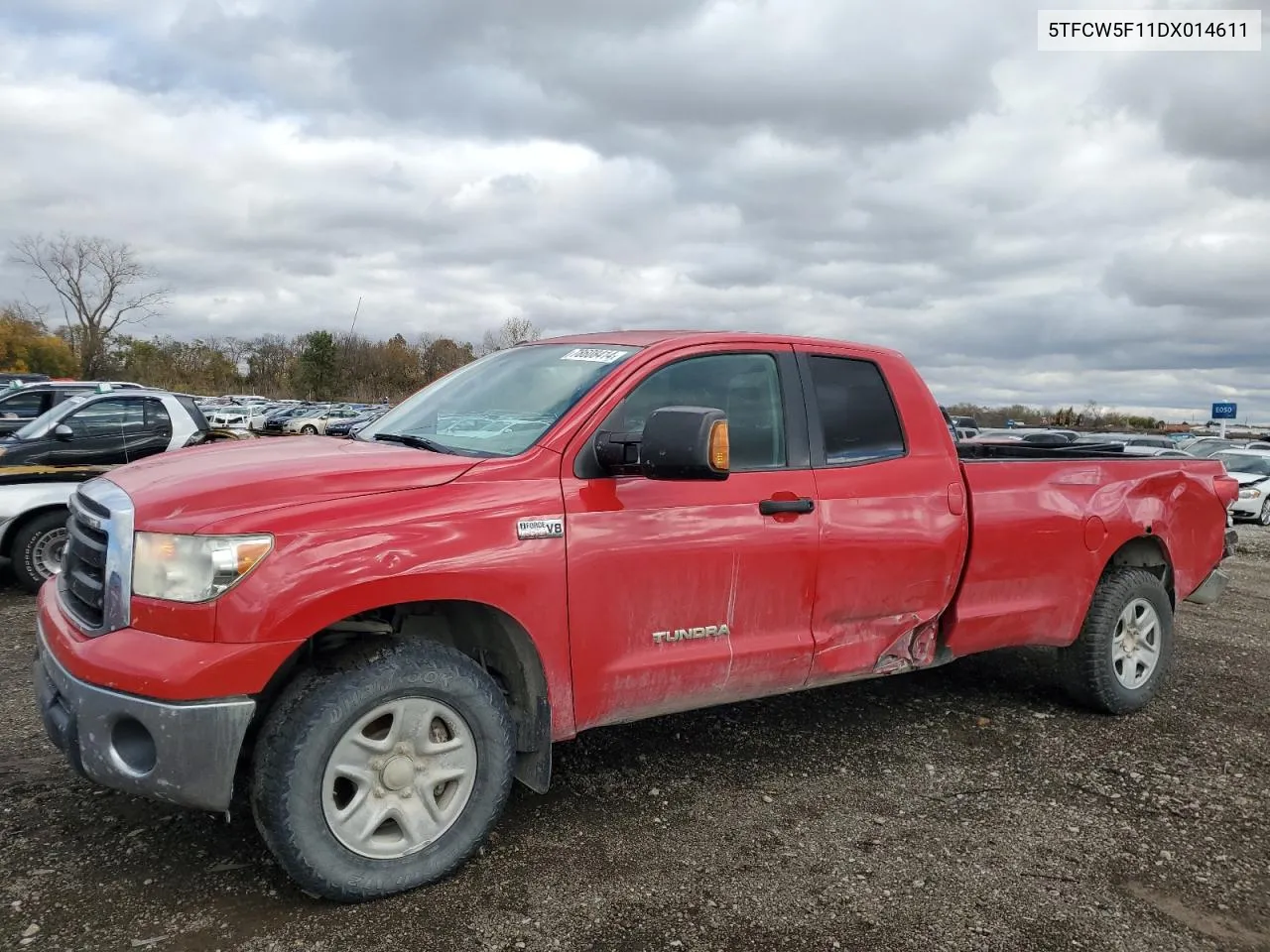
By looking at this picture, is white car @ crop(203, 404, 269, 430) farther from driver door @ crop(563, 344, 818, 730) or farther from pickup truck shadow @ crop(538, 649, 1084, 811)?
driver door @ crop(563, 344, 818, 730)

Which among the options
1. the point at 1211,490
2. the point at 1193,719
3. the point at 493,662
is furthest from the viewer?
the point at 1211,490

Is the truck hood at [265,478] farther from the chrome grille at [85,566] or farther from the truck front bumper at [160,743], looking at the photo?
the truck front bumper at [160,743]

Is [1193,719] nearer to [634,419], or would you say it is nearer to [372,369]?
[634,419]

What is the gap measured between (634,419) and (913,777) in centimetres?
209

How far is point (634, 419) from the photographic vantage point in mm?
3531

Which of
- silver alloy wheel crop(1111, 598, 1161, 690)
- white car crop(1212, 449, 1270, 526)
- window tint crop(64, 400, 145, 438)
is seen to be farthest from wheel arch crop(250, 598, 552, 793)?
white car crop(1212, 449, 1270, 526)

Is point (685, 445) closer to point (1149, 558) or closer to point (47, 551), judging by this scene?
point (1149, 558)

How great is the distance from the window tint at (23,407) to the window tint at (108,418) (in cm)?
349

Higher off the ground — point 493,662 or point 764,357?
point 764,357

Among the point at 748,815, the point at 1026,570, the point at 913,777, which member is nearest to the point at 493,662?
the point at 748,815

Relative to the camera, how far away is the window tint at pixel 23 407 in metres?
11.2

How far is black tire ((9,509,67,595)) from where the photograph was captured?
743cm

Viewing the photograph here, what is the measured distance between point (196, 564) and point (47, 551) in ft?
19.6

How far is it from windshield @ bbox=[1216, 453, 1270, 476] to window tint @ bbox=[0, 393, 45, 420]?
68.3ft
